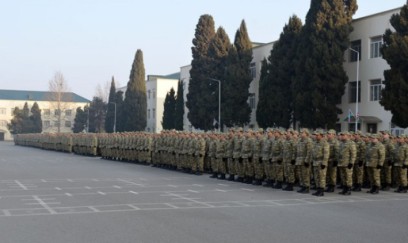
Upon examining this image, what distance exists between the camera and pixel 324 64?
113ft

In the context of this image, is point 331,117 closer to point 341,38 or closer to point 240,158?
point 341,38

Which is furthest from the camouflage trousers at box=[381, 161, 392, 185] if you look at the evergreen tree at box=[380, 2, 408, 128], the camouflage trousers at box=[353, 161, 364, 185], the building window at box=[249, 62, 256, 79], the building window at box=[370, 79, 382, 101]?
the building window at box=[249, 62, 256, 79]

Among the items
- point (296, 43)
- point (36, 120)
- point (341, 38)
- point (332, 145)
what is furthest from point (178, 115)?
point (36, 120)

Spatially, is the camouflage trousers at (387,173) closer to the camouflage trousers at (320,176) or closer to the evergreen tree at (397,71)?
the camouflage trousers at (320,176)

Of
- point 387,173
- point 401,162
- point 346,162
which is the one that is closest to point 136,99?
point 387,173

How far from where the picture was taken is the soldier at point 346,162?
15118mm

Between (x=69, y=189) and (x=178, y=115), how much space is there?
43.7 m

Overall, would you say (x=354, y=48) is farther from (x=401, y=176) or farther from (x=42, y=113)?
(x=42, y=113)

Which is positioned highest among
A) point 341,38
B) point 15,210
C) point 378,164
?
point 341,38

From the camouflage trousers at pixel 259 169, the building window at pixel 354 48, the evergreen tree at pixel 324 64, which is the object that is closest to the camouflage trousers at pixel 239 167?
the camouflage trousers at pixel 259 169

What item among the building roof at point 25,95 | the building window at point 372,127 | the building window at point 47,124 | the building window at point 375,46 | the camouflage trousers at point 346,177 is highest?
the building roof at point 25,95

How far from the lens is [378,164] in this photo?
1561 centimetres

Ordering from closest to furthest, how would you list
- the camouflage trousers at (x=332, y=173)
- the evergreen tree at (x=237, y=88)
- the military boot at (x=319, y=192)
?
the military boot at (x=319, y=192)
the camouflage trousers at (x=332, y=173)
the evergreen tree at (x=237, y=88)

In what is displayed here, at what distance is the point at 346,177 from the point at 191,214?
19.0ft
